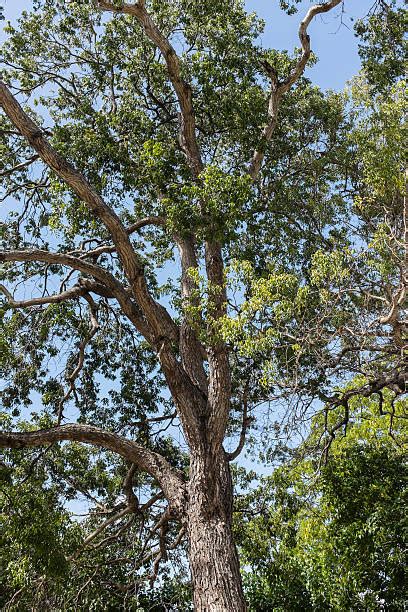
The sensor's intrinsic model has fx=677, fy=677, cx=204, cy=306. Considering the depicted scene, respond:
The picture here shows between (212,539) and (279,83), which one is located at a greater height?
(279,83)

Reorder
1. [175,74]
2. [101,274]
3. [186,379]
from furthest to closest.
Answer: [175,74] < [101,274] < [186,379]

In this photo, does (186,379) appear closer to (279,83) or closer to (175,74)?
(175,74)

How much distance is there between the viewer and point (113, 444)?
7.40 metres

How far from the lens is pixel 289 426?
23.1ft

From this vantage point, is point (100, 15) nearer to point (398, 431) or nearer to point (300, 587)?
point (398, 431)

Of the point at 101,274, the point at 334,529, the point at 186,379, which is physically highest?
the point at 101,274

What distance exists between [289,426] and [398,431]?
4.28m

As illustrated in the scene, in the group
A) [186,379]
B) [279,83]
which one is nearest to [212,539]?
[186,379]

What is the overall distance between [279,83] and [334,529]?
6132mm

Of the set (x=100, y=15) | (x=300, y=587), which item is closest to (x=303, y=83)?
(x=100, y=15)

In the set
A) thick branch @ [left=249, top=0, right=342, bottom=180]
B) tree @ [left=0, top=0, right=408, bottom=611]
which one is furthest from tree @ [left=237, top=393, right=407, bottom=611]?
thick branch @ [left=249, top=0, right=342, bottom=180]

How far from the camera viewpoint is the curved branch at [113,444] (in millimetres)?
7168

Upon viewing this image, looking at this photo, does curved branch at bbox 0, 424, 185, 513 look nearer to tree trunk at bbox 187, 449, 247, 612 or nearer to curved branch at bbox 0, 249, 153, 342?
tree trunk at bbox 187, 449, 247, 612

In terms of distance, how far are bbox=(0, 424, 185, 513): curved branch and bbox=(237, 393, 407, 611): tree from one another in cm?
201
